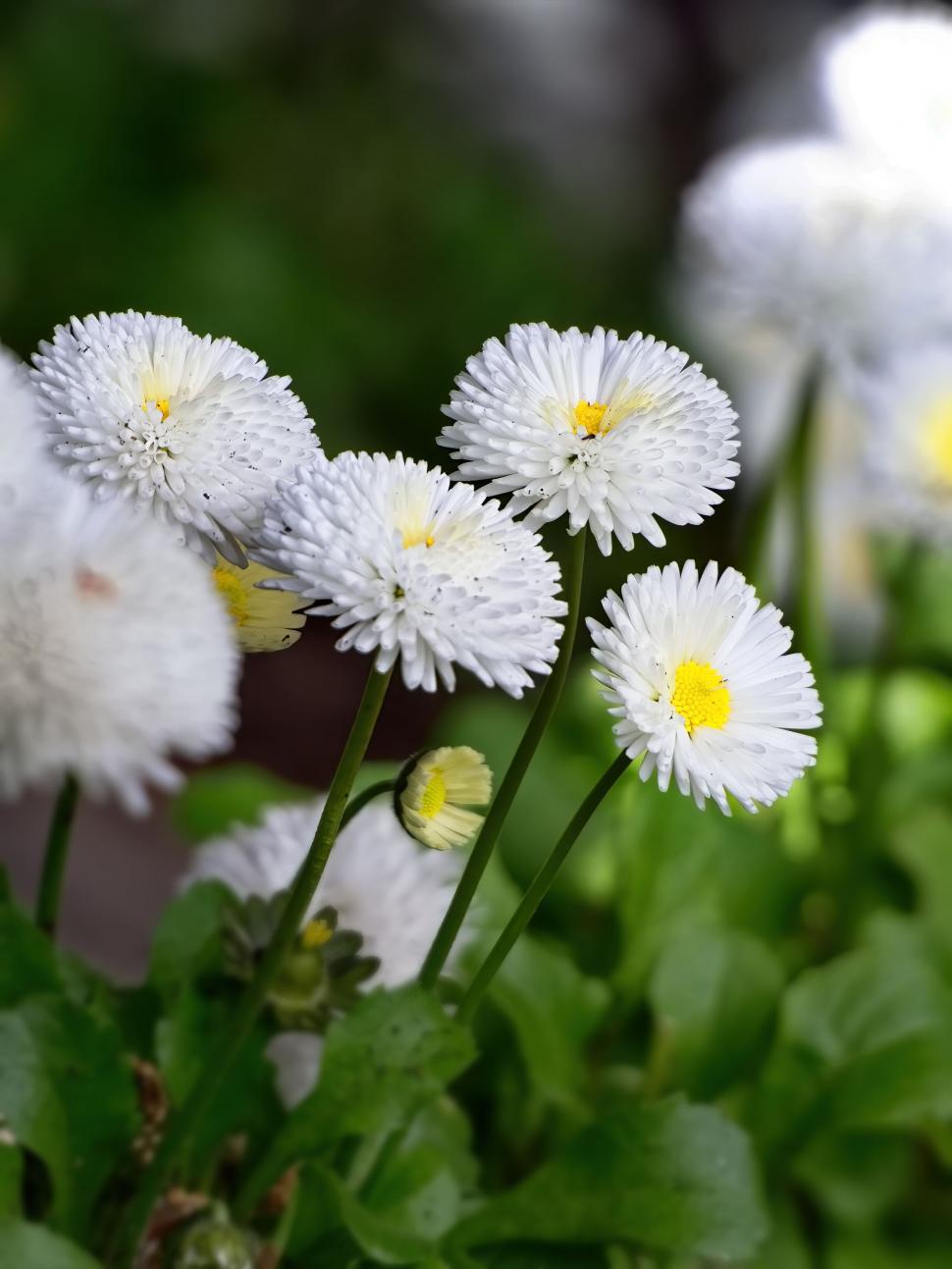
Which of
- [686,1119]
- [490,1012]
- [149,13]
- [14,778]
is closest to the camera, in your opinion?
[14,778]

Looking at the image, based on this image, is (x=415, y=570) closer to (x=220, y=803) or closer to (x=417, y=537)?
(x=417, y=537)

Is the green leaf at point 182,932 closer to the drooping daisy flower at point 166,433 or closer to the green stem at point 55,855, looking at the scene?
the green stem at point 55,855

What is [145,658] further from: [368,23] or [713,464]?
[368,23]

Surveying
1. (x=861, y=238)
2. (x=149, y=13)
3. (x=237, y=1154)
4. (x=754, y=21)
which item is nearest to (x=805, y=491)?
(x=861, y=238)

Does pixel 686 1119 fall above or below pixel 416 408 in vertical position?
below

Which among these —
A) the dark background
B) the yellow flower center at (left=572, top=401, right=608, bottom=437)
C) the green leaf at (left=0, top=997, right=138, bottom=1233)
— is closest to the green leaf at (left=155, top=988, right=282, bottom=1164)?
the green leaf at (left=0, top=997, right=138, bottom=1233)

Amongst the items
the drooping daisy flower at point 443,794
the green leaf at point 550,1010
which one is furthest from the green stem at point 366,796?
the green leaf at point 550,1010
